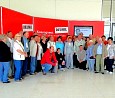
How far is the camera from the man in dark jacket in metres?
6.55

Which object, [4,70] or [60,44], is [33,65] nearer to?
[4,70]

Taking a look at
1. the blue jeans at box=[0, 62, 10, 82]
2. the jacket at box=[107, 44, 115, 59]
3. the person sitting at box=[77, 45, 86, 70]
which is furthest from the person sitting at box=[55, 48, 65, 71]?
the blue jeans at box=[0, 62, 10, 82]

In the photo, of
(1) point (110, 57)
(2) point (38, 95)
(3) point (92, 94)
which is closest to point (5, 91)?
(2) point (38, 95)

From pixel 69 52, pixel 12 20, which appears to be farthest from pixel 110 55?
pixel 12 20

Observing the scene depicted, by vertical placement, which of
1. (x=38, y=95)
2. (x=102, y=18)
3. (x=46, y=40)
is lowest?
(x=38, y=95)

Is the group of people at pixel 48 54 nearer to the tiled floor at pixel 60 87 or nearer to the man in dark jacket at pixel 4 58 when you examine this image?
the man in dark jacket at pixel 4 58

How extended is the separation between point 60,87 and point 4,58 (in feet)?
5.73

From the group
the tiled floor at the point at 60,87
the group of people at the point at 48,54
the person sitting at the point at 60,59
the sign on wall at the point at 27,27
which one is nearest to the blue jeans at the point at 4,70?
the group of people at the point at 48,54

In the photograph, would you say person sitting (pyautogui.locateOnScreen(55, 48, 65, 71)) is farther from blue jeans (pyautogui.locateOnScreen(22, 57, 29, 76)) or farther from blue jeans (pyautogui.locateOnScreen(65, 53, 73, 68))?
blue jeans (pyautogui.locateOnScreen(22, 57, 29, 76))

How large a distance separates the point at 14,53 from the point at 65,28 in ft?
14.7

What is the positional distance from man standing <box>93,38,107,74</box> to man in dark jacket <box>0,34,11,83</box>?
3.38 meters

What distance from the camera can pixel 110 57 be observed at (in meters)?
8.76

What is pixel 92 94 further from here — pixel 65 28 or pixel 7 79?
pixel 65 28

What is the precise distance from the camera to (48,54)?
8.41m
